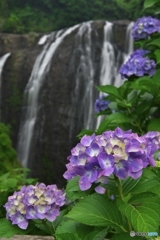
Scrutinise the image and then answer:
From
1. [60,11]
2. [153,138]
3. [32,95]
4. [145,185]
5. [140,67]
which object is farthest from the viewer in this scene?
[60,11]

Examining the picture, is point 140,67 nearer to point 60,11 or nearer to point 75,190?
point 75,190

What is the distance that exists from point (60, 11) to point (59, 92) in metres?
15.2

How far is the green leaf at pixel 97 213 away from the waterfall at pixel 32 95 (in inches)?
372

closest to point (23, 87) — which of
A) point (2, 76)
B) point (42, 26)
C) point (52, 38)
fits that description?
point (2, 76)

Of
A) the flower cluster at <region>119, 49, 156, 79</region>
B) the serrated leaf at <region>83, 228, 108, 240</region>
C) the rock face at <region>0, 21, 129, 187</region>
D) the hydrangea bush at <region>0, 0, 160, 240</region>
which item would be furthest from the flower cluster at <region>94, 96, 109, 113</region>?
the rock face at <region>0, 21, 129, 187</region>

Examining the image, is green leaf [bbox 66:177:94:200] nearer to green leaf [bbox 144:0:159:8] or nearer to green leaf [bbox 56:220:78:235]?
green leaf [bbox 56:220:78:235]

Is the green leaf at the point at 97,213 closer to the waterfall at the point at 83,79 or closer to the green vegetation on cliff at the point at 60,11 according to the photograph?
the waterfall at the point at 83,79

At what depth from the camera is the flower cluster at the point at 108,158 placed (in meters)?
1.04

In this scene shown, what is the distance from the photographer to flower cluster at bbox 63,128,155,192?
1038 mm

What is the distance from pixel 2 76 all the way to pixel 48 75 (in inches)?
71.5

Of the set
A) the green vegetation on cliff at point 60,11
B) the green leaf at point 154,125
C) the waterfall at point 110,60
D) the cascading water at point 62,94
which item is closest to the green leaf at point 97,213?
the green leaf at point 154,125

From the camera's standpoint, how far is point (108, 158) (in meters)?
1.04

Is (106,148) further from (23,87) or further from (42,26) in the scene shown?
(42,26)

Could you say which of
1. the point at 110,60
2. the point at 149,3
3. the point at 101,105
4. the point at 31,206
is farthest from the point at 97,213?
the point at 110,60
